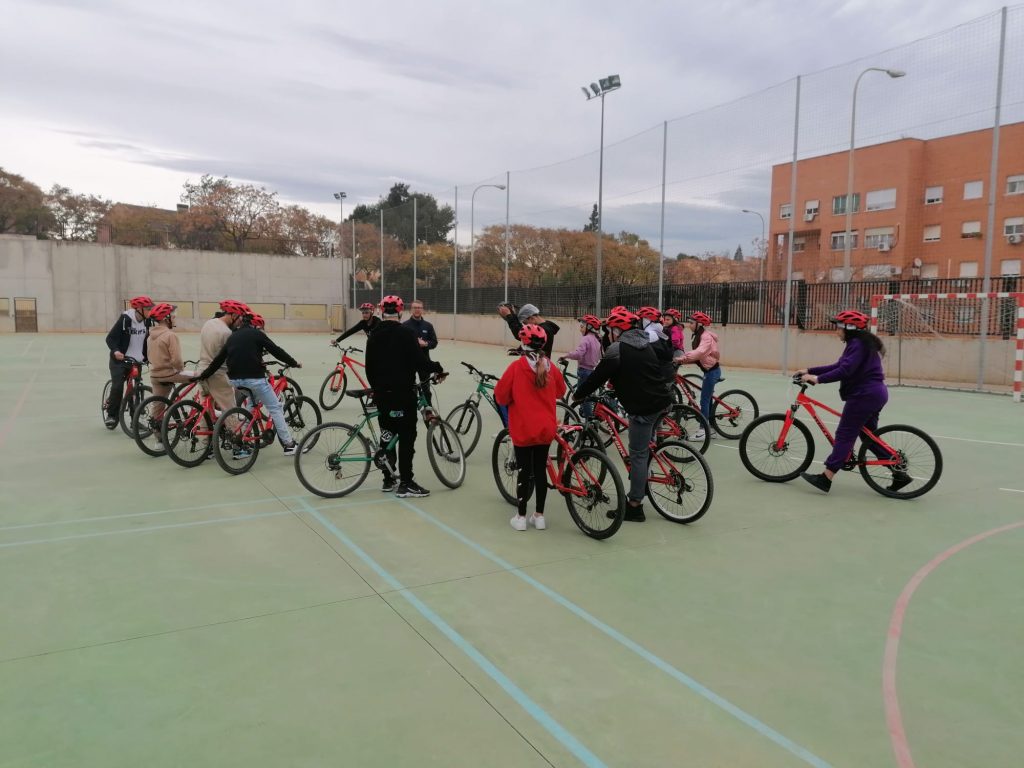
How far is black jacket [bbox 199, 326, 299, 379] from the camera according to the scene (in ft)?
25.5

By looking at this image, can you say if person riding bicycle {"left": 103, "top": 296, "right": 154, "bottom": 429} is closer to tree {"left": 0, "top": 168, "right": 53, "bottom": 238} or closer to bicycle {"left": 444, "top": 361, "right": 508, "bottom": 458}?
bicycle {"left": 444, "top": 361, "right": 508, "bottom": 458}

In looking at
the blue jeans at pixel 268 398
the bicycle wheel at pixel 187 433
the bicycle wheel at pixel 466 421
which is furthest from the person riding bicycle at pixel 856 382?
the bicycle wheel at pixel 187 433

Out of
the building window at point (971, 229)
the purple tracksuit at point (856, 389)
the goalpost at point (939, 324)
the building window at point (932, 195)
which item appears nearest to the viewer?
the purple tracksuit at point (856, 389)

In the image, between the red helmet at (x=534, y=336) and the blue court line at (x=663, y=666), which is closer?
the blue court line at (x=663, y=666)

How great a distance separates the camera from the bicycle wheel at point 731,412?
1000cm

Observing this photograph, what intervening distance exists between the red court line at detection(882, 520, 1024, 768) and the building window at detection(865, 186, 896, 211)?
42917mm

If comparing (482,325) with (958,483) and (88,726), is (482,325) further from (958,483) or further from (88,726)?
(88,726)

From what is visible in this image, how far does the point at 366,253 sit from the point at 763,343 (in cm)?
4470

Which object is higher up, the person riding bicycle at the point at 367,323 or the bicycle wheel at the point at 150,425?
the person riding bicycle at the point at 367,323

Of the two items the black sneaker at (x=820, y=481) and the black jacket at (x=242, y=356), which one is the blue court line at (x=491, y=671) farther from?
the black sneaker at (x=820, y=481)

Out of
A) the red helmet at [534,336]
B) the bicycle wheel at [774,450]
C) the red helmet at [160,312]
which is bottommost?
the bicycle wheel at [774,450]

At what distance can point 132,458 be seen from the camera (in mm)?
8594

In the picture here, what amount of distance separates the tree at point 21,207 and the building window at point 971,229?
61.4m

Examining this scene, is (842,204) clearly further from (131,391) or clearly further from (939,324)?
(131,391)
